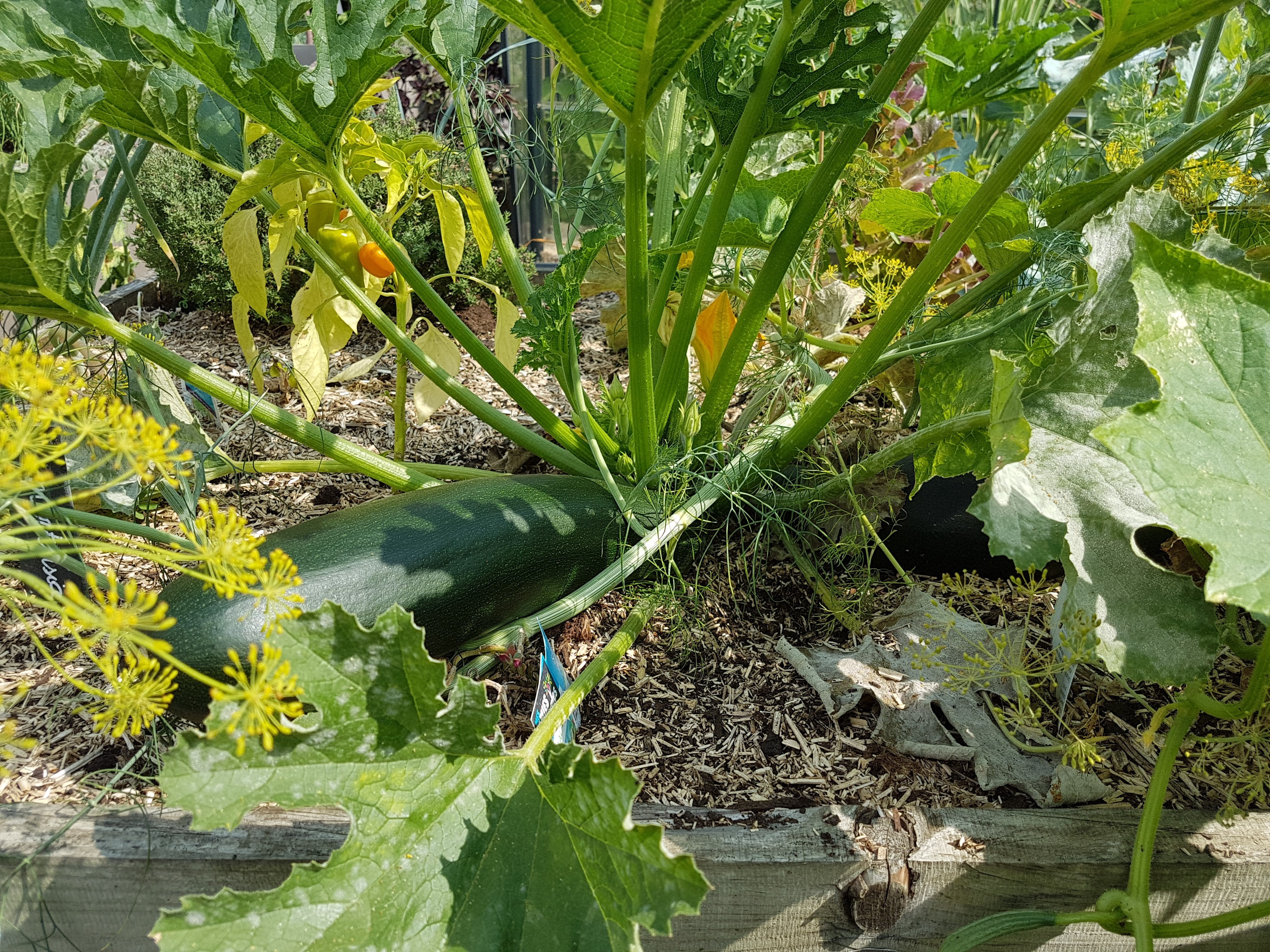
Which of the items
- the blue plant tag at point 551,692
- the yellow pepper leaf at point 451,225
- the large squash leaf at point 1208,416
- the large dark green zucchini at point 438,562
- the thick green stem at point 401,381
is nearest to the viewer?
the large squash leaf at point 1208,416

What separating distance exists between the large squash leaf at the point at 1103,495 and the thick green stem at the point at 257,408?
0.98 m

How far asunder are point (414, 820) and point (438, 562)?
510 millimetres

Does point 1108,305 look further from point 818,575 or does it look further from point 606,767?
point 606,767

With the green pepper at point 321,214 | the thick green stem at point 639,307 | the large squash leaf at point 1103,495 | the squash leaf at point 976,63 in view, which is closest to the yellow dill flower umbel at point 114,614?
the thick green stem at point 639,307

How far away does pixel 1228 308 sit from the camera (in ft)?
3.10

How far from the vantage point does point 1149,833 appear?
3.45 feet

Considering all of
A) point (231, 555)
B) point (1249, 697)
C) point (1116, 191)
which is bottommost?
point (1249, 697)

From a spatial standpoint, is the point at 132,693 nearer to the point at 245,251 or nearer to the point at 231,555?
the point at 231,555

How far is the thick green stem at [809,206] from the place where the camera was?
120 centimetres

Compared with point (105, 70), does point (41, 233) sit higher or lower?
lower

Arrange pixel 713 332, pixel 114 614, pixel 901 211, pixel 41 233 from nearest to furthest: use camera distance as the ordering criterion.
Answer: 1. pixel 114 614
2. pixel 41 233
3. pixel 901 211
4. pixel 713 332

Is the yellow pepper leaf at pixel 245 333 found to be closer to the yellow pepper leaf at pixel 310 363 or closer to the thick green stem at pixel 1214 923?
the yellow pepper leaf at pixel 310 363

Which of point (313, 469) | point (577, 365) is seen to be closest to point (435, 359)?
point (313, 469)

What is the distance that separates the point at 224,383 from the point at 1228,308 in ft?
4.63
